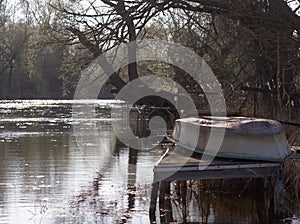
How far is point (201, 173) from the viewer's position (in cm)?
898

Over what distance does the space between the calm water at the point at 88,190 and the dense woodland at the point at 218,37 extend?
2378 millimetres

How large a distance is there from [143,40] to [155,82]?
120 inches

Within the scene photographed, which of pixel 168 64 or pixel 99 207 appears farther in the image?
pixel 168 64

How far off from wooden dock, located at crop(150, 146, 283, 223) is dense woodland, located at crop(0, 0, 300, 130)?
3230mm

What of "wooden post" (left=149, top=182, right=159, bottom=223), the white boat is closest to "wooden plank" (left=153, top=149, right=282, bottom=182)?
the white boat

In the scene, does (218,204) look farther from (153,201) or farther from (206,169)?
(206,169)

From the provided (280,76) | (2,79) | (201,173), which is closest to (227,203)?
(201,173)

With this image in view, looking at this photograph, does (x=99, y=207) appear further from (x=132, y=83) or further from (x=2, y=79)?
(x=2, y=79)

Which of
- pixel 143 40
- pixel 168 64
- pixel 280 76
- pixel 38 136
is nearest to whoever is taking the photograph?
pixel 280 76

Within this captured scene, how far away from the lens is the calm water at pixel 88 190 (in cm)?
966

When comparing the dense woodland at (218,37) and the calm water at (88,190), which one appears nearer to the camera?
the calm water at (88,190)

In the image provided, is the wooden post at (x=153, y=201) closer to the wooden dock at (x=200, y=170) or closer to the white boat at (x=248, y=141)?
the wooden dock at (x=200, y=170)

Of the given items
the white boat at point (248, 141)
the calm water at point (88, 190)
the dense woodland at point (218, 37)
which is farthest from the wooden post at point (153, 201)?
the dense woodland at point (218, 37)

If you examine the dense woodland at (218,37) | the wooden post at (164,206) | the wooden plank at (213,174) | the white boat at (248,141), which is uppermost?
the dense woodland at (218,37)
